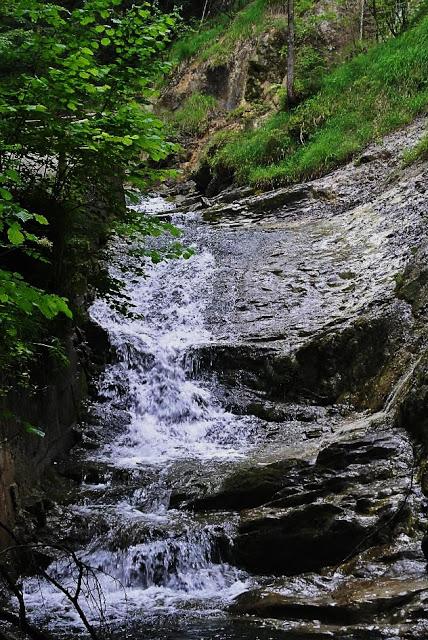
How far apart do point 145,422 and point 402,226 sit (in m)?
5.55

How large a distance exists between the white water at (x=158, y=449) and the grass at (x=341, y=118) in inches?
186

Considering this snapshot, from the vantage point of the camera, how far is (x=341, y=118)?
1619 cm

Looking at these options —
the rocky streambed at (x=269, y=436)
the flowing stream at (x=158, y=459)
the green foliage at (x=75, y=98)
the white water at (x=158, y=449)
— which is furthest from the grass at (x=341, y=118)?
the green foliage at (x=75, y=98)

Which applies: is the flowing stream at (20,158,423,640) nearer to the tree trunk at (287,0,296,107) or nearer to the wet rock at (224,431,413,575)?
the wet rock at (224,431,413,575)

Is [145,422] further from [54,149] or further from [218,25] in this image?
[218,25]

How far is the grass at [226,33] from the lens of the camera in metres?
23.3

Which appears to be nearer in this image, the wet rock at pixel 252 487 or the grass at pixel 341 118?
the wet rock at pixel 252 487

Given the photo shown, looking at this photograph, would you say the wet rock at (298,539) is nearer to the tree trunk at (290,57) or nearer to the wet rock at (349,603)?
the wet rock at (349,603)

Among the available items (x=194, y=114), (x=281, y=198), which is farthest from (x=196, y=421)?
(x=194, y=114)

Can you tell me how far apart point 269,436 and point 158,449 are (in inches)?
56.6

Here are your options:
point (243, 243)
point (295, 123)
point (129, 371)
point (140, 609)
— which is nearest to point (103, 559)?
point (140, 609)

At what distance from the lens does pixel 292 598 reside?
15.1 feet

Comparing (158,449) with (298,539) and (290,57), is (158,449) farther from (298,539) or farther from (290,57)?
(290,57)

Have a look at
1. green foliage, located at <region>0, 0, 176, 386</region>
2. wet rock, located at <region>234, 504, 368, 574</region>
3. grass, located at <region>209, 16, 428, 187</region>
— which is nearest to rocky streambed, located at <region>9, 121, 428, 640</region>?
wet rock, located at <region>234, 504, 368, 574</region>
